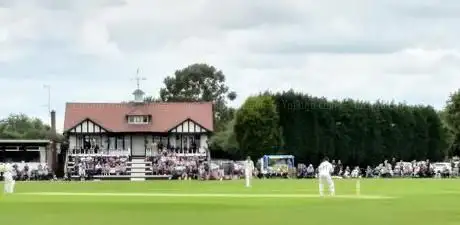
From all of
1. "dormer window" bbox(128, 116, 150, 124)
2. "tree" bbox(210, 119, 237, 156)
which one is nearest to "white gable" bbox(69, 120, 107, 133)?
"dormer window" bbox(128, 116, 150, 124)

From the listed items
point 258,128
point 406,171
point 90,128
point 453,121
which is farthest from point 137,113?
point 453,121

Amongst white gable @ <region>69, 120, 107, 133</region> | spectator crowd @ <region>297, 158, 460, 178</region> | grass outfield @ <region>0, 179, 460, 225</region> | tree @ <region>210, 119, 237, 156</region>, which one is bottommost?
grass outfield @ <region>0, 179, 460, 225</region>

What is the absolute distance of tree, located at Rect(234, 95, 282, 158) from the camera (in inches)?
3524

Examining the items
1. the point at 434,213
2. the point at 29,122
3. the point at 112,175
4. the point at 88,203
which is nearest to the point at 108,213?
the point at 88,203

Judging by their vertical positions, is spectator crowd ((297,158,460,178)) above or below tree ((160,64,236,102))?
below

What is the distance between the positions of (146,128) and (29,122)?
61.8 metres

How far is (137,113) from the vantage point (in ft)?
302

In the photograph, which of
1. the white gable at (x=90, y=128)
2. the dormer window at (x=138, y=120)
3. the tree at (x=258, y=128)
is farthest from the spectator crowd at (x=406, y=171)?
the white gable at (x=90, y=128)

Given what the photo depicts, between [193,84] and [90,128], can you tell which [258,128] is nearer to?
[90,128]

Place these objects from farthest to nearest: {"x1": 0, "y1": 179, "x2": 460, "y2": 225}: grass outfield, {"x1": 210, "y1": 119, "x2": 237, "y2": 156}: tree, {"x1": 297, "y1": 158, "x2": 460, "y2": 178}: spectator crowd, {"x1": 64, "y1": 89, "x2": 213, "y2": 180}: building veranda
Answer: {"x1": 210, "y1": 119, "x2": 237, "y2": 156}: tree, {"x1": 64, "y1": 89, "x2": 213, "y2": 180}: building veranda, {"x1": 297, "y1": 158, "x2": 460, "y2": 178}: spectator crowd, {"x1": 0, "y1": 179, "x2": 460, "y2": 225}: grass outfield

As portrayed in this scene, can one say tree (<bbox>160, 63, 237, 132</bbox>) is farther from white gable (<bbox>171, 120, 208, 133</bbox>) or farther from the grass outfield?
the grass outfield

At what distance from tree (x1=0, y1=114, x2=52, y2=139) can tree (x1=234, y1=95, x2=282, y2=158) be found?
48.3 meters

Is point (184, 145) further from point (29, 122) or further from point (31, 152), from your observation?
point (29, 122)

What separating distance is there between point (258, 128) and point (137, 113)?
11863 mm
